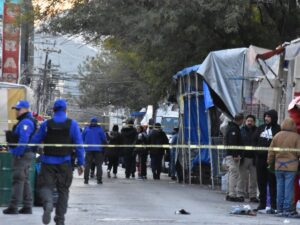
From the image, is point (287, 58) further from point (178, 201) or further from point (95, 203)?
point (95, 203)

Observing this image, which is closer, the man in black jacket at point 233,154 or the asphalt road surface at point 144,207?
the asphalt road surface at point 144,207

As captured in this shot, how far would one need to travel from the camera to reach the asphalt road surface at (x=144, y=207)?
11703mm

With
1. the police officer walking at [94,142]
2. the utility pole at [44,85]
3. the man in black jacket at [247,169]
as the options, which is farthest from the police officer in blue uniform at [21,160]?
the utility pole at [44,85]

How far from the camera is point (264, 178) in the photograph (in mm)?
13922

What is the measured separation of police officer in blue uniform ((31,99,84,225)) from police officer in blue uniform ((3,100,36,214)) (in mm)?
1584

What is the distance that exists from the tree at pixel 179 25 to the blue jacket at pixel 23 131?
888 centimetres

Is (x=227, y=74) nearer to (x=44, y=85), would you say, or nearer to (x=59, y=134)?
(x=59, y=134)

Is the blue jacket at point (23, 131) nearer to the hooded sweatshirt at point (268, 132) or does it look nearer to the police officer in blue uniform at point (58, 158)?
the police officer in blue uniform at point (58, 158)

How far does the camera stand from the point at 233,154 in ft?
52.7

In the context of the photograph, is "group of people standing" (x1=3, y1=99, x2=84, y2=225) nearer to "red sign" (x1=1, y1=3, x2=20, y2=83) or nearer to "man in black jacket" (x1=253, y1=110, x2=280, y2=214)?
"man in black jacket" (x1=253, y1=110, x2=280, y2=214)

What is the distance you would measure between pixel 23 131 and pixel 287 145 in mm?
4287

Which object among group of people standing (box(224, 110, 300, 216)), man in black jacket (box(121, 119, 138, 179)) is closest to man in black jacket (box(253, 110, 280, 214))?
group of people standing (box(224, 110, 300, 216))

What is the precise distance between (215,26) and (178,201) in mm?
7333

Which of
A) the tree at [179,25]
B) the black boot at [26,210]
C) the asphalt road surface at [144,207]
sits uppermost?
the tree at [179,25]
